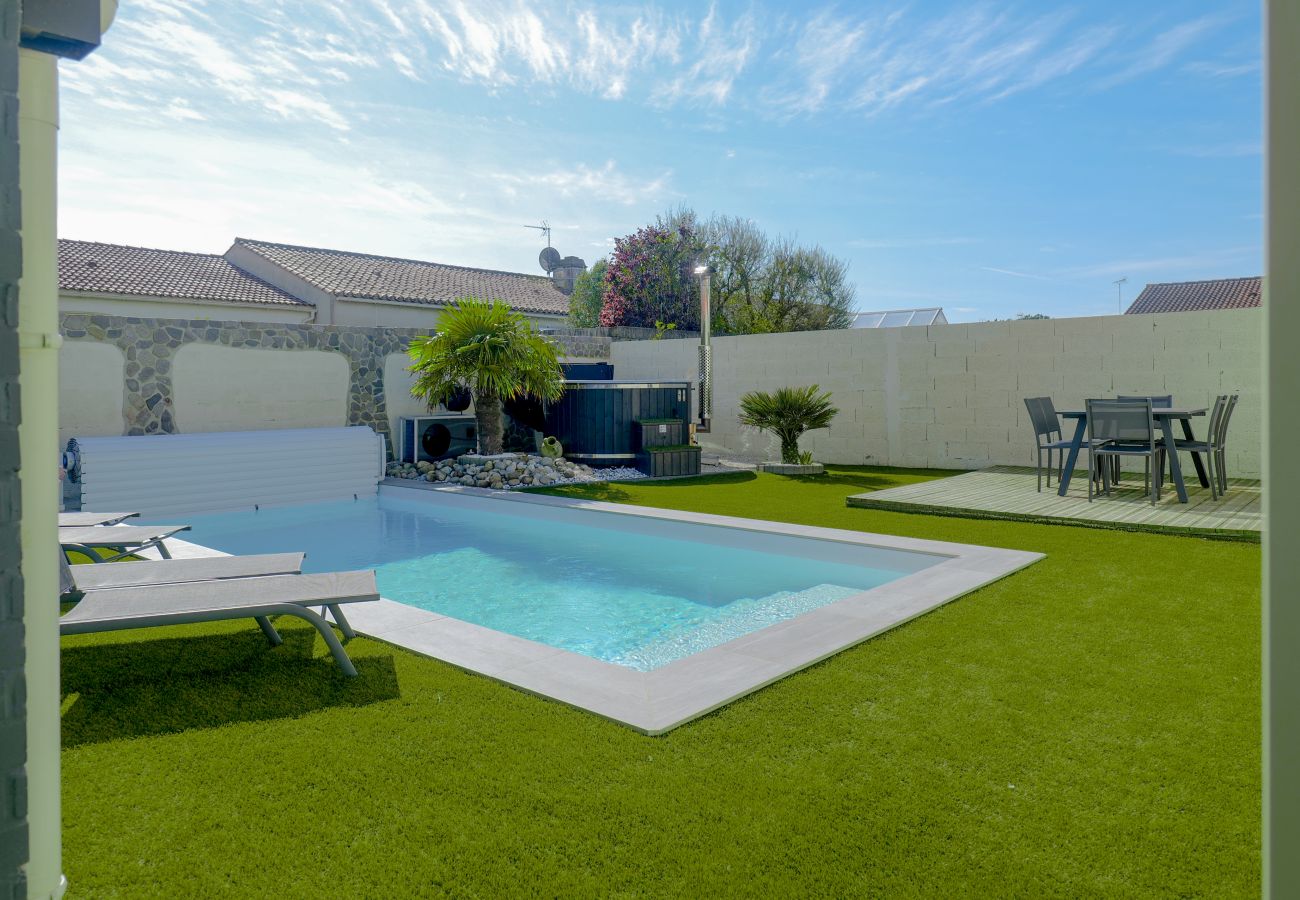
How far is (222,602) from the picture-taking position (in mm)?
3311

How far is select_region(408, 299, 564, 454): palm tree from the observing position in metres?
10.7

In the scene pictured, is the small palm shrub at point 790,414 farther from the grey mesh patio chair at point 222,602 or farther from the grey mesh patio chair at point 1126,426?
the grey mesh patio chair at point 222,602

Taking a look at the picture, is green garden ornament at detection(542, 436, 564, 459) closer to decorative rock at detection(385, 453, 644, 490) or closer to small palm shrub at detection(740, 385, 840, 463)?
decorative rock at detection(385, 453, 644, 490)

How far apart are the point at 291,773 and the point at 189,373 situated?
880 centimetres

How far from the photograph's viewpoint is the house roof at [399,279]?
806 inches

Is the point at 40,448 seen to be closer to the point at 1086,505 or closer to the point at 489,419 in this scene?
the point at 1086,505

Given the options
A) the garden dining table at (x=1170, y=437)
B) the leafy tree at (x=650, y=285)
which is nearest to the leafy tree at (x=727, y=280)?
the leafy tree at (x=650, y=285)

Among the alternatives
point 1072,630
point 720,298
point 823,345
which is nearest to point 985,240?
point 720,298

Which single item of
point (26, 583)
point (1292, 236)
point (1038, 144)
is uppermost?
point (1038, 144)

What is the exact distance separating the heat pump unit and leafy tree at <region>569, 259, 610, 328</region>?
47.1 feet

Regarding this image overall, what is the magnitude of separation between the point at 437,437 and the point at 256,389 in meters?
2.45

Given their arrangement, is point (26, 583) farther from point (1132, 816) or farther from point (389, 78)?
point (389, 78)

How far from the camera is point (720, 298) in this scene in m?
25.5

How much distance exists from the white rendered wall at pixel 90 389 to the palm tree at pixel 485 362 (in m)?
3.39
